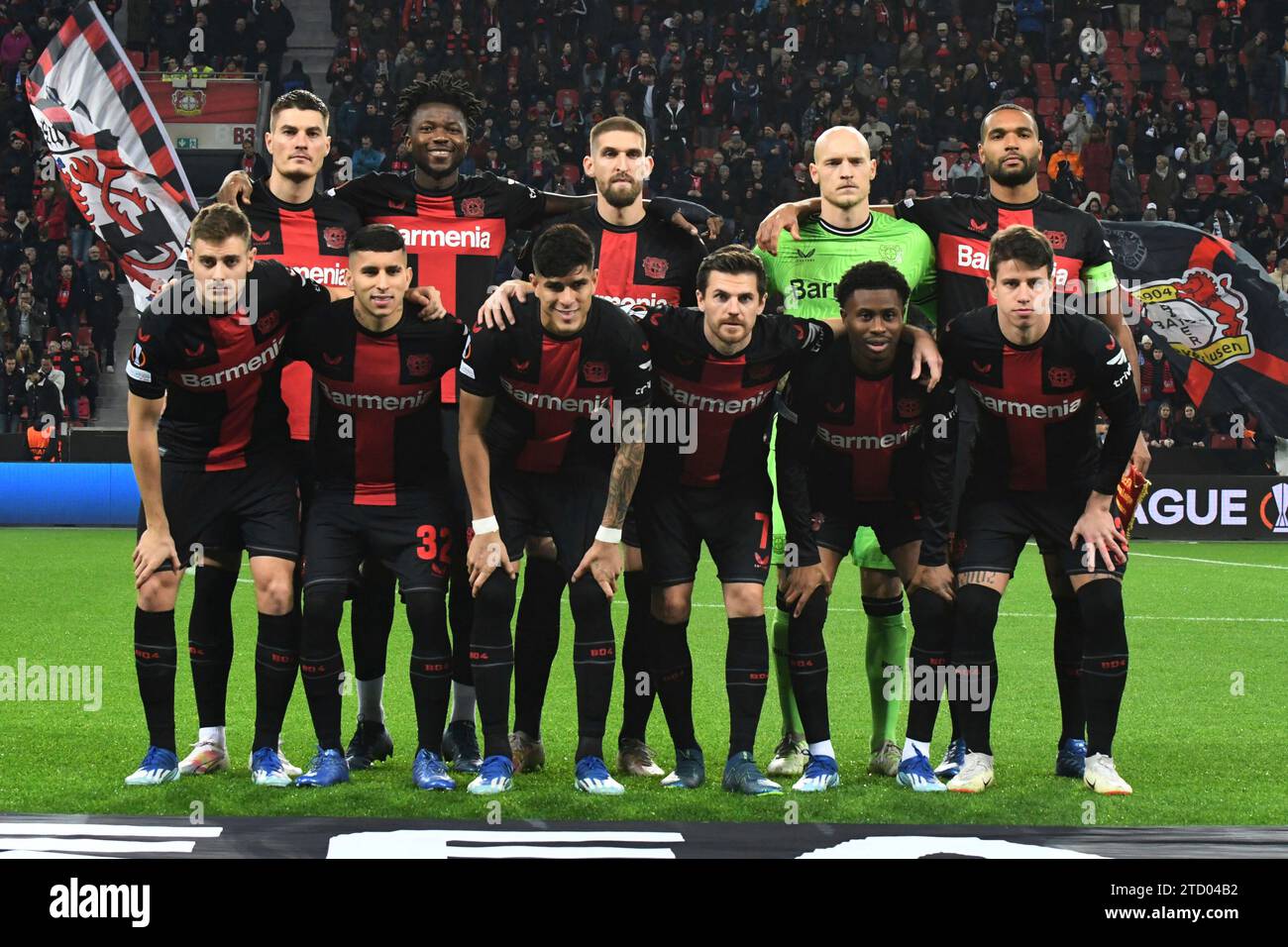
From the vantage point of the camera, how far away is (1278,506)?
17891 millimetres

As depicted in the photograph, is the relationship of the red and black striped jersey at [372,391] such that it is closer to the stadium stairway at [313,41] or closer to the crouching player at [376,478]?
the crouching player at [376,478]

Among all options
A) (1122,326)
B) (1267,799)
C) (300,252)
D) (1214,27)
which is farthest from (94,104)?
(1214,27)

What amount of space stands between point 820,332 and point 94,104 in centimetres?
1039

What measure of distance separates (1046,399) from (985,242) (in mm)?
911

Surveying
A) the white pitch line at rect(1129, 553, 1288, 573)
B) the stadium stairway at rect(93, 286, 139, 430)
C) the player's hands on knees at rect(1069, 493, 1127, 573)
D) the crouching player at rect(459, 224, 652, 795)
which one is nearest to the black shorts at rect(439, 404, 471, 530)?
the crouching player at rect(459, 224, 652, 795)

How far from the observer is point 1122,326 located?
6180mm

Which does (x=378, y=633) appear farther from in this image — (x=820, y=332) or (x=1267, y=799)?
(x=1267, y=799)

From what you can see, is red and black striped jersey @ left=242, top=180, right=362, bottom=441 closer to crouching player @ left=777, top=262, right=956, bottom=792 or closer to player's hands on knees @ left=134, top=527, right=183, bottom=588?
player's hands on knees @ left=134, top=527, right=183, bottom=588

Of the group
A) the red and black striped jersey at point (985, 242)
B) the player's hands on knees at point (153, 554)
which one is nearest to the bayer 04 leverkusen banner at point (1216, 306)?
the red and black striped jersey at point (985, 242)

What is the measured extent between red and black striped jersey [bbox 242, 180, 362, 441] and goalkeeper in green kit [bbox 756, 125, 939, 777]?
5.89ft

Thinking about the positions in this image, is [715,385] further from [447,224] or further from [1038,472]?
[447,224]

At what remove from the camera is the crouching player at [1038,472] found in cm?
558

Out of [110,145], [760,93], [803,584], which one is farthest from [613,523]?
[760,93]
